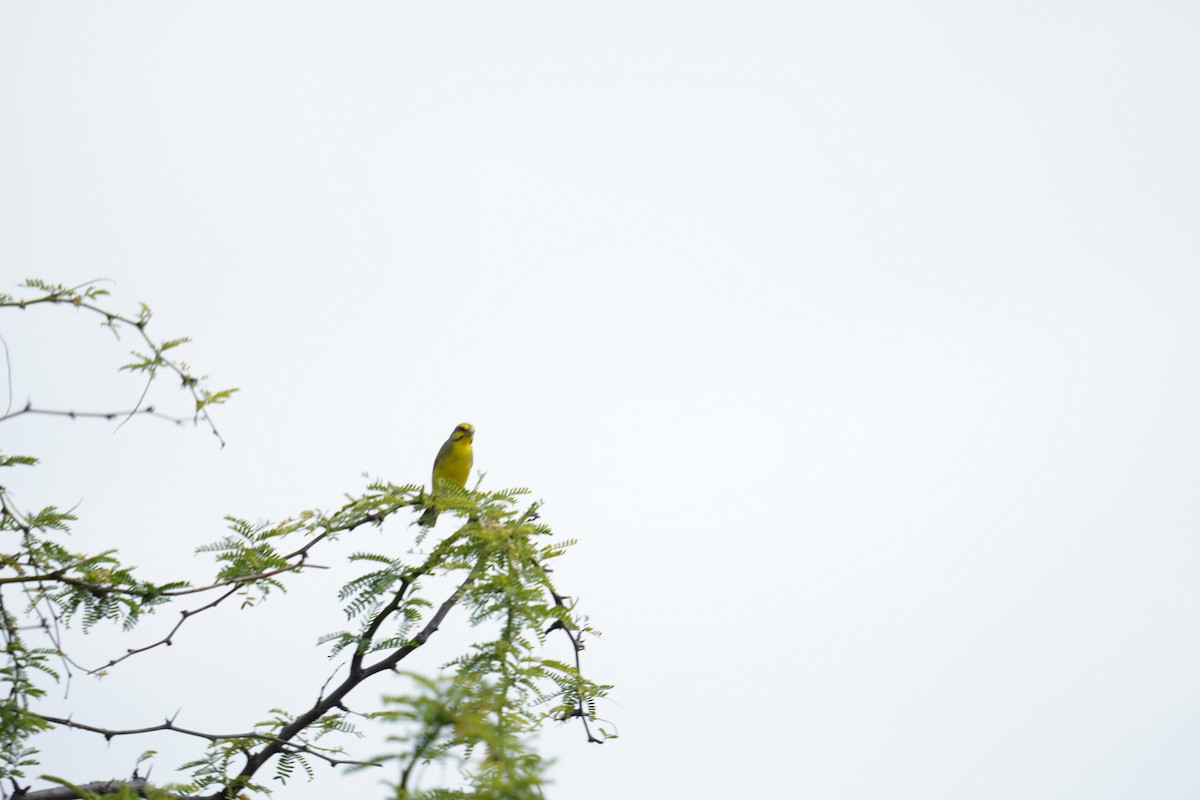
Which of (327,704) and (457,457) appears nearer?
(327,704)

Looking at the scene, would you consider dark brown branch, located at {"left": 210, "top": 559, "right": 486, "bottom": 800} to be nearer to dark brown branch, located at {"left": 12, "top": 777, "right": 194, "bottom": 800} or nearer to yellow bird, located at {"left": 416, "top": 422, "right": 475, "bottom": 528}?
dark brown branch, located at {"left": 12, "top": 777, "right": 194, "bottom": 800}

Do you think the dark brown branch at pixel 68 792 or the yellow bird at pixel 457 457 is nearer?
the dark brown branch at pixel 68 792

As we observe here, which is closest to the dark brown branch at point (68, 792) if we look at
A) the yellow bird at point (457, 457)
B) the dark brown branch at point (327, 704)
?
the dark brown branch at point (327, 704)

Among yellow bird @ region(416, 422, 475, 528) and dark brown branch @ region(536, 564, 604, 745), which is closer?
dark brown branch @ region(536, 564, 604, 745)

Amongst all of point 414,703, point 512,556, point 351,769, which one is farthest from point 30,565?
point 414,703

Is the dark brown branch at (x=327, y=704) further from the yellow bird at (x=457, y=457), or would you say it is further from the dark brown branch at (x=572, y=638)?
the yellow bird at (x=457, y=457)

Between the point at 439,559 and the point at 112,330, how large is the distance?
1707mm

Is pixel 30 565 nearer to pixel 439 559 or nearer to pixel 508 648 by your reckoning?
pixel 439 559

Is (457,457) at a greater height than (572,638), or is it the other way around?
(457,457)

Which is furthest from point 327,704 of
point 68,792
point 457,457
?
point 457,457

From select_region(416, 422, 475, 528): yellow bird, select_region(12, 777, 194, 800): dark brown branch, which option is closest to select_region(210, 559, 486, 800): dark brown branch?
select_region(12, 777, 194, 800): dark brown branch

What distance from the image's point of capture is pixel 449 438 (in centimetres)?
1090

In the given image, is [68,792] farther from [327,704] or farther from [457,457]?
[457,457]

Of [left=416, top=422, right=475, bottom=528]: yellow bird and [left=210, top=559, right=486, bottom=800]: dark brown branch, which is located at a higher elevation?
[left=416, top=422, right=475, bottom=528]: yellow bird
